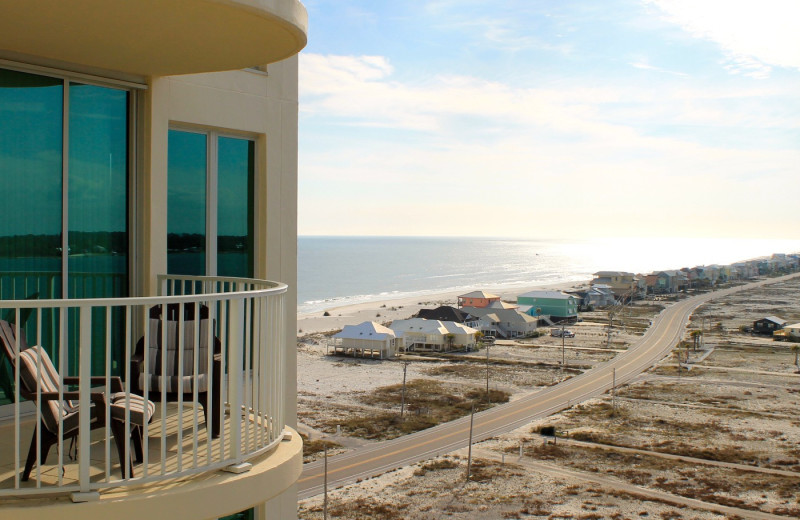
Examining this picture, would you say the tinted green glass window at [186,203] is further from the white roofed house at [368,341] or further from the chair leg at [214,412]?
the white roofed house at [368,341]

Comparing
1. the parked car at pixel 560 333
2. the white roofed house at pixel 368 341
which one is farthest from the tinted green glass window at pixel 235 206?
the parked car at pixel 560 333

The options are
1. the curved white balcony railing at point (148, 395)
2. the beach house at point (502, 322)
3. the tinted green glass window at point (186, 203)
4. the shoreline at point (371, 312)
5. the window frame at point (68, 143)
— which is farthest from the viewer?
the shoreline at point (371, 312)

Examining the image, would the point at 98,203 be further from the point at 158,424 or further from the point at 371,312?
the point at 371,312

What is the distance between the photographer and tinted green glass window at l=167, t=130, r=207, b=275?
22.0 ft

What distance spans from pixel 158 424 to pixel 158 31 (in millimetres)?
2942

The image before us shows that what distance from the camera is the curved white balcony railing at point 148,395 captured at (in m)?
3.46

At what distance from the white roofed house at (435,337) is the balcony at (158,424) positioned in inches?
1942

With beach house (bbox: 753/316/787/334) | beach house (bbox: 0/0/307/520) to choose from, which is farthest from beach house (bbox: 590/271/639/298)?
beach house (bbox: 0/0/307/520)

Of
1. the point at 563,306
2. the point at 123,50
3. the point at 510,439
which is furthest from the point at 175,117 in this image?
the point at 563,306

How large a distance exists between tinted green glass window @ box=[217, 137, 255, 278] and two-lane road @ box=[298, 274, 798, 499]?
55.3 feet

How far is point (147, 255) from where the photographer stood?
632 cm

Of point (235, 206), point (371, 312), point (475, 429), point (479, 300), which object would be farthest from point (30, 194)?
point (371, 312)

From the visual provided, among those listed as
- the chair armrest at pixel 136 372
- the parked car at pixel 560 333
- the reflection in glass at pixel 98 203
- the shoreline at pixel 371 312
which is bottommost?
the parked car at pixel 560 333

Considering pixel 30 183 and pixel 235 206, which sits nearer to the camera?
pixel 30 183
